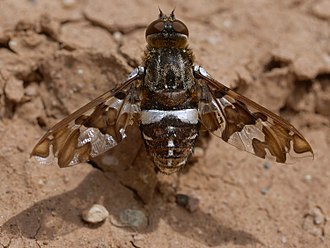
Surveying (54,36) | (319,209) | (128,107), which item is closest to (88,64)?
A: (54,36)

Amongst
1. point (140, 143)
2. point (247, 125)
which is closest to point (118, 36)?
point (140, 143)

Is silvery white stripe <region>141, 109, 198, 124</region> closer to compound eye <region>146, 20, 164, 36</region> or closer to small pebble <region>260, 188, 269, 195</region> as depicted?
compound eye <region>146, 20, 164, 36</region>

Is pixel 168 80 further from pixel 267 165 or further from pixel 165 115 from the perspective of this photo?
pixel 267 165

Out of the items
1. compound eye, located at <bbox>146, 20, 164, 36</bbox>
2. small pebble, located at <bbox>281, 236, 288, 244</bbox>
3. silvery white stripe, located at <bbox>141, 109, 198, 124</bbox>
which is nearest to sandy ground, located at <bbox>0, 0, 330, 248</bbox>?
small pebble, located at <bbox>281, 236, 288, 244</bbox>

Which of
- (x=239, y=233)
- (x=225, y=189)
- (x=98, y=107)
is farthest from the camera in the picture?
(x=225, y=189)

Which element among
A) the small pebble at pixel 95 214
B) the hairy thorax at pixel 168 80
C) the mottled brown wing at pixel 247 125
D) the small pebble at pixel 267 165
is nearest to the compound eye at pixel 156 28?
the hairy thorax at pixel 168 80

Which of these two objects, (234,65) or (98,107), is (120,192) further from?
(234,65)
